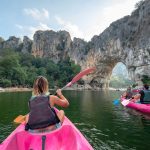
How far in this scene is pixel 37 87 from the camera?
19.5 ft

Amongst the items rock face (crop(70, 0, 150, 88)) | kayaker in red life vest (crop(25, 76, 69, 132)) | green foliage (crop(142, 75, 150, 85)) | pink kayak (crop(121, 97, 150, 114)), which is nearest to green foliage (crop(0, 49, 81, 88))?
rock face (crop(70, 0, 150, 88))

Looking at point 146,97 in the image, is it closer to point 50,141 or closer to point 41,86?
point 50,141

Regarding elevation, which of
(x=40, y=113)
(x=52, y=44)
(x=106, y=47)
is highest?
(x=52, y=44)

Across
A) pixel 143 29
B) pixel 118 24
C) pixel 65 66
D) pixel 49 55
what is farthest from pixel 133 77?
pixel 49 55

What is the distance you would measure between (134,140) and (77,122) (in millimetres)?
4414

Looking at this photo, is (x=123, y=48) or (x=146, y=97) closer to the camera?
(x=146, y=97)

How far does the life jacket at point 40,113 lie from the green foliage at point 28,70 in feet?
192

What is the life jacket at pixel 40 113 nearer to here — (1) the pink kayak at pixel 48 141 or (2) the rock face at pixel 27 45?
(1) the pink kayak at pixel 48 141

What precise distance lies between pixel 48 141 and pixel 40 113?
2.38 ft

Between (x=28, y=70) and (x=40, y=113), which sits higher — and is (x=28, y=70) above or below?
above

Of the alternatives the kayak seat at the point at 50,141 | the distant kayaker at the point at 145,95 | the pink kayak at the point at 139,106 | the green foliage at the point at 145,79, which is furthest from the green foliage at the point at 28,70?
the kayak seat at the point at 50,141

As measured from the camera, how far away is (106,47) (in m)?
75.7

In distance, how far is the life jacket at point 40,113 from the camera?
5859 mm

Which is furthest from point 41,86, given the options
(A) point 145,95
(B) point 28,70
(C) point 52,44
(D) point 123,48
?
(C) point 52,44
